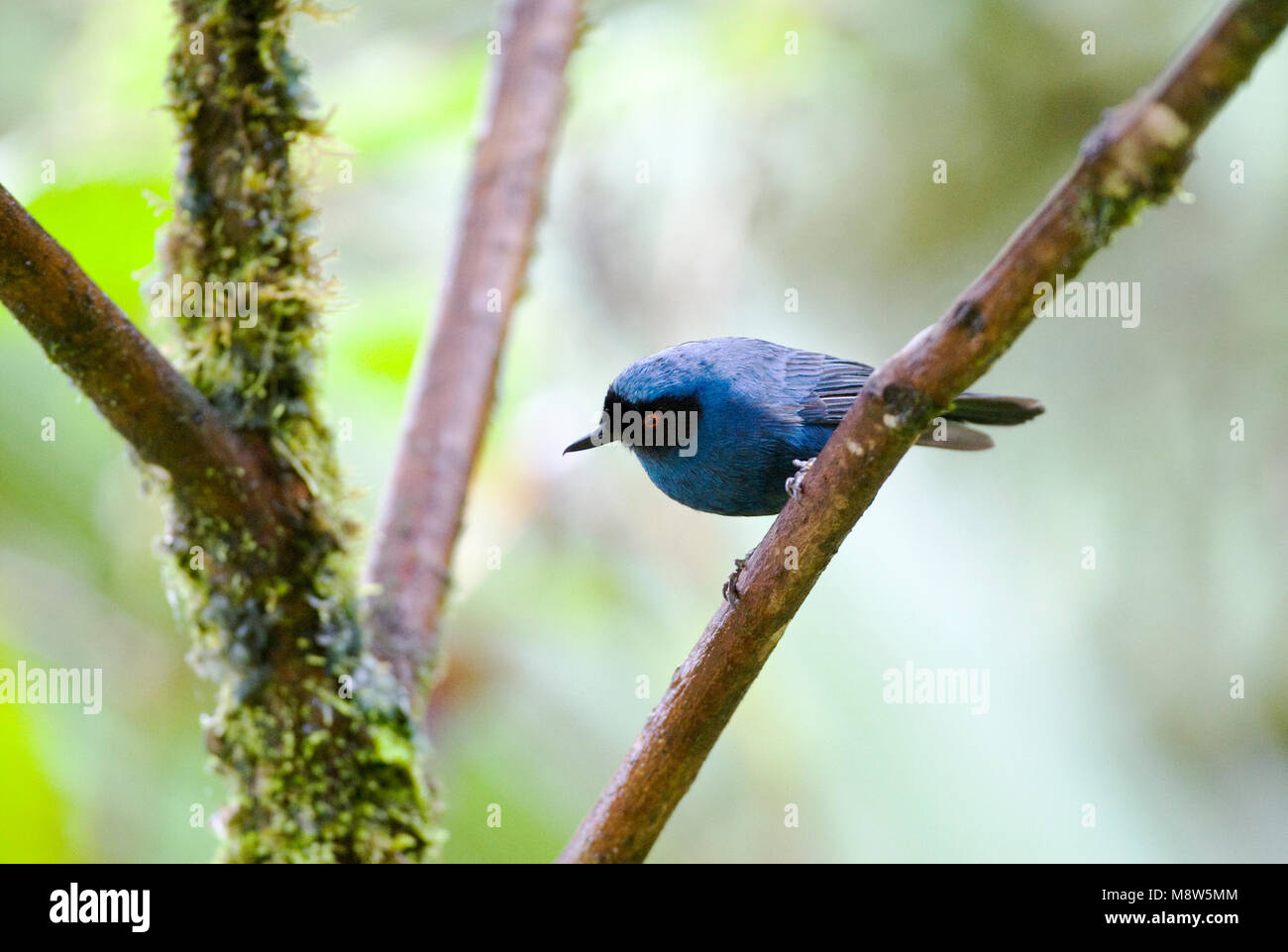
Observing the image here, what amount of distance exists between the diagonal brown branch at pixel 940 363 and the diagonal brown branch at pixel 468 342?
1168 mm

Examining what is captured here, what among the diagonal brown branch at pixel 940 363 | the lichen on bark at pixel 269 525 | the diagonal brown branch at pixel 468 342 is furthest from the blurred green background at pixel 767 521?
the diagonal brown branch at pixel 940 363

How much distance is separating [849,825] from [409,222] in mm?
3496

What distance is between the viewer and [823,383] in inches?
111

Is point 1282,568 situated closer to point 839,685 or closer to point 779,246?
point 839,685

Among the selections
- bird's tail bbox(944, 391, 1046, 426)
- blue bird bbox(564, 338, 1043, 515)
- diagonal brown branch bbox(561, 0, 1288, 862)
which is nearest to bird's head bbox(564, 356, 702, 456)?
blue bird bbox(564, 338, 1043, 515)

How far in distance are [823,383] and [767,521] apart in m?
2.46

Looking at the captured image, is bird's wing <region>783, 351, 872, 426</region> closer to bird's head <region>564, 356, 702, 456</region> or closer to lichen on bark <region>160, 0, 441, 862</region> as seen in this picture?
bird's head <region>564, 356, 702, 456</region>

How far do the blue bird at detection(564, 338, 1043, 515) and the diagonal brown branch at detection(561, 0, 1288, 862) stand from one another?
30.5 inches

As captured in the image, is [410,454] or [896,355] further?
[410,454]

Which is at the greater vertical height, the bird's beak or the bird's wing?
the bird's wing

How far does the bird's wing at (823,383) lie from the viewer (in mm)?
2701

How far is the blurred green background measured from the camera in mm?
3260
